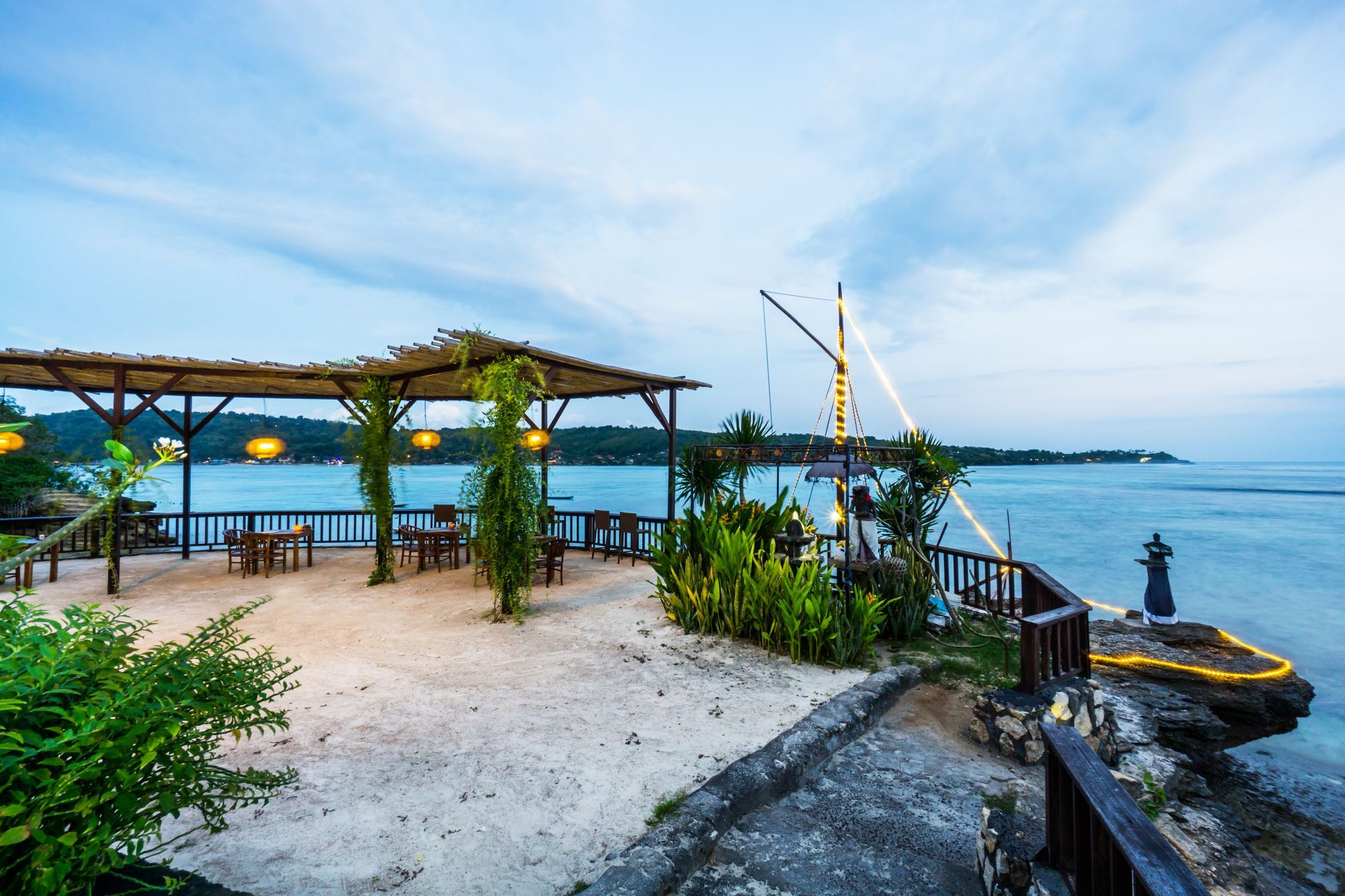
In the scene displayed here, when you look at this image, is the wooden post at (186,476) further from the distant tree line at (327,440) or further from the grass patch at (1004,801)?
the grass patch at (1004,801)

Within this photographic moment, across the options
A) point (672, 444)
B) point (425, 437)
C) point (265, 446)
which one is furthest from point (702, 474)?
point (265, 446)

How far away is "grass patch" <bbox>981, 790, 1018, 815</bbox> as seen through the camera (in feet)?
8.87

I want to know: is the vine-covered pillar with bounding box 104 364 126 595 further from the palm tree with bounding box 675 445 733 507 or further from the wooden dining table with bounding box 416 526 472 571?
the palm tree with bounding box 675 445 733 507

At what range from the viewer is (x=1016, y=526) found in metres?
32.3

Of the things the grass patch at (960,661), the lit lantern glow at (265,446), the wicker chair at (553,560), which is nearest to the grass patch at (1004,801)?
the grass patch at (960,661)

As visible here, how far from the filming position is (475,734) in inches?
132

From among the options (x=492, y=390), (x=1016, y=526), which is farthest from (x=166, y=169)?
(x=1016, y=526)

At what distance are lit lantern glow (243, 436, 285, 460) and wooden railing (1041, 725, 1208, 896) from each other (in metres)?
8.44

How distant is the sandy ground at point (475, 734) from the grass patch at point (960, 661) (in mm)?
754

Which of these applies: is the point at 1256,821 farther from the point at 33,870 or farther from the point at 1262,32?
the point at 1262,32

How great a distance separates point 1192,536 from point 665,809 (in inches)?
1488

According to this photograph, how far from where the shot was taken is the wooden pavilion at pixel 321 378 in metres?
6.32

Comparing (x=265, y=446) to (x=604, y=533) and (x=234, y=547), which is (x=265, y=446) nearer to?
(x=234, y=547)

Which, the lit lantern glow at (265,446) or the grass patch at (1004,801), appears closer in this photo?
the grass patch at (1004,801)
